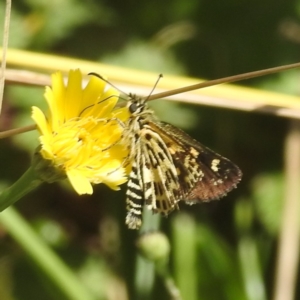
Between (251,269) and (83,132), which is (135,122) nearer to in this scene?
(83,132)

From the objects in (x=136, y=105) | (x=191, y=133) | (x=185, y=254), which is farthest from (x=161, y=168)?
(x=191, y=133)

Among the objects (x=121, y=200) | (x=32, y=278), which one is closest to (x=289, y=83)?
(x=121, y=200)

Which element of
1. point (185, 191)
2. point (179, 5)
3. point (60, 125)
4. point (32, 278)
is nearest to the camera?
point (60, 125)

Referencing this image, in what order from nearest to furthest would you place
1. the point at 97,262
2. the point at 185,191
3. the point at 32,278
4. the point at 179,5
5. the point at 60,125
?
the point at 60,125 < the point at 185,191 < the point at 32,278 < the point at 97,262 < the point at 179,5

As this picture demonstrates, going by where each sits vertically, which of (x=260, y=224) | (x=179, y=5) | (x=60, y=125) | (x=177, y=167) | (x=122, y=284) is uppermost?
(x=179, y=5)

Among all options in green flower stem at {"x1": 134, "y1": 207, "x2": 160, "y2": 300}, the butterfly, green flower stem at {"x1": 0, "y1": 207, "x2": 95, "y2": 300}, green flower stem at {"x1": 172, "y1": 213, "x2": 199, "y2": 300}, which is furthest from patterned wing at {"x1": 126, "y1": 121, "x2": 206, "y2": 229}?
green flower stem at {"x1": 172, "y1": 213, "x2": 199, "y2": 300}

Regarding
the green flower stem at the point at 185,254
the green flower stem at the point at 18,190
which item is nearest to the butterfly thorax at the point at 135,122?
the green flower stem at the point at 18,190

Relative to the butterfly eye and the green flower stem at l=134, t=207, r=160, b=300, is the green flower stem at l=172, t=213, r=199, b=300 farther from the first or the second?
the butterfly eye

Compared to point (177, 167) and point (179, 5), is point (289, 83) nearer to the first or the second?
point (179, 5)
